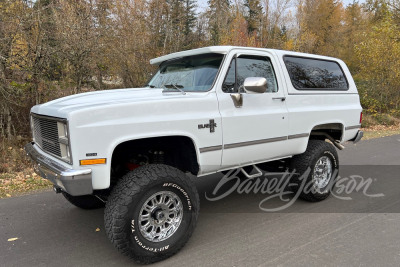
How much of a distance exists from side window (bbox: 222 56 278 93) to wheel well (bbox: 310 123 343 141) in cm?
110

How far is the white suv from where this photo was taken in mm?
2723

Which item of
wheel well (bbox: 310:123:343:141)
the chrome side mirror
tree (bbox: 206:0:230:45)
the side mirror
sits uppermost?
tree (bbox: 206:0:230:45)

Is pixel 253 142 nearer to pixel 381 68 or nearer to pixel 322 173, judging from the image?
pixel 322 173

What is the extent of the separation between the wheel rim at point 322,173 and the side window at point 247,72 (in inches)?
58.6

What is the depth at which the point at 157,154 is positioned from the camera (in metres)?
3.57

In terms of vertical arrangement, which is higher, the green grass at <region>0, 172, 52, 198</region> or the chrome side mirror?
the chrome side mirror

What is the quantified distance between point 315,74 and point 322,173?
5.02 feet

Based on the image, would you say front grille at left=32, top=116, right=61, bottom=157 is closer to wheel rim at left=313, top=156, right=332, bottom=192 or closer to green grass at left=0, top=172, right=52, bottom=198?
green grass at left=0, top=172, right=52, bottom=198

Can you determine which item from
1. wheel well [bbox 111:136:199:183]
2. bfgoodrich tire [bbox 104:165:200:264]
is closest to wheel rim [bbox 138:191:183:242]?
bfgoodrich tire [bbox 104:165:200:264]

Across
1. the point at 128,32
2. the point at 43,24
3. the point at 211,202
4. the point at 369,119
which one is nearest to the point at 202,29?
the point at 128,32

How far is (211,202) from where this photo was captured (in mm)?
4688

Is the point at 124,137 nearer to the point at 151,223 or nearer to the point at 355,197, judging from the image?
the point at 151,223

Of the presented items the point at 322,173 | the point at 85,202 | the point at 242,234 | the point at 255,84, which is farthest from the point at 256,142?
the point at 85,202

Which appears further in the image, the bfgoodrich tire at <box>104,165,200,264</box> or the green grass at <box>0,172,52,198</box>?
the green grass at <box>0,172,52,198</box>
